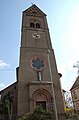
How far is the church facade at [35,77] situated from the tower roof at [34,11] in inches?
113

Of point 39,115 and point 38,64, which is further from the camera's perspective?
point 38,64

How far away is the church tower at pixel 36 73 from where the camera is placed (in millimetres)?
24478

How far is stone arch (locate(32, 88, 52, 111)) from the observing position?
25.1m

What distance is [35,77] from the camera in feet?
87.2

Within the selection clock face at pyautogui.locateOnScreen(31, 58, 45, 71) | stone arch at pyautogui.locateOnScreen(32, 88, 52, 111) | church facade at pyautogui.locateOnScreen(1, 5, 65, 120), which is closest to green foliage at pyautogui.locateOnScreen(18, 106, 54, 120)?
church facade at pyautogui.locateOnScreen(1, 5, 65, 120)

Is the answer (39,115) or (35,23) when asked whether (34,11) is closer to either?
(35,23)

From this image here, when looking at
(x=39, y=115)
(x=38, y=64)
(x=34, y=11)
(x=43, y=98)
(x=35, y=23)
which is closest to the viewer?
(x=39, y=115)

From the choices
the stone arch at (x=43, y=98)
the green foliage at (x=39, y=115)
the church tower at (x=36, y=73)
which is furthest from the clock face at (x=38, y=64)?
the green foliage at (x=39, y=115)

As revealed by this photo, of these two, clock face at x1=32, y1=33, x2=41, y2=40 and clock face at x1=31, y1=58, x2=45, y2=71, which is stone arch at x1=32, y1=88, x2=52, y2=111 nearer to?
clock face at x1=31, y1=58, x2=45, y2=71

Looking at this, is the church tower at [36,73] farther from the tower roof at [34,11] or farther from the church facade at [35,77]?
the tower roof at [34,11]

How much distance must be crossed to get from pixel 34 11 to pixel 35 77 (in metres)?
17.5

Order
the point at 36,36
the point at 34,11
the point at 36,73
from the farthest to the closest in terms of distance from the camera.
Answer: the point at 34,11 < the point at 36,36 < the point at 36,73

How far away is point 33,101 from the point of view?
2448 cm

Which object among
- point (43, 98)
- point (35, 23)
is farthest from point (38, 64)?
point (35, 23)
